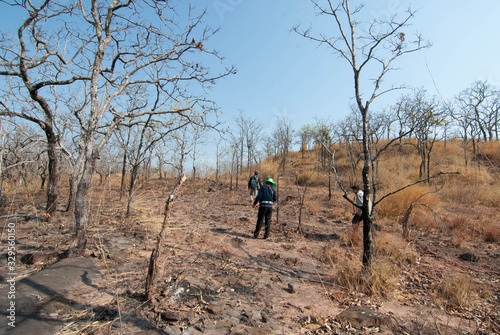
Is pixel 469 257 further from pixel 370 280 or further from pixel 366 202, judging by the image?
pixel 366 202

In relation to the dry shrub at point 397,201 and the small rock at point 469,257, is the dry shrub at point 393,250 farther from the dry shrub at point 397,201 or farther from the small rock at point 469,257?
the dry shrub at point 397,201

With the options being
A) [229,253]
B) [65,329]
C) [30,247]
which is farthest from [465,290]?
[30,247]

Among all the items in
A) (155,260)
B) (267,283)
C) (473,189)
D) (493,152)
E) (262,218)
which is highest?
(493,152)

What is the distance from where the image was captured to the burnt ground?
288 centimetres

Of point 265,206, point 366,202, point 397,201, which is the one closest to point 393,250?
point 366,202

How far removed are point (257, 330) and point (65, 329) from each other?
1975 mm

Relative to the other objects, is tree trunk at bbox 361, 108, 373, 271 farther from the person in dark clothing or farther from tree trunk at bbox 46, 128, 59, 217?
tree trunk at bbox 46, 128, 59, 217

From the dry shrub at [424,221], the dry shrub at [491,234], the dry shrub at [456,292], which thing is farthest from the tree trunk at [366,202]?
the dry shrub at [491,234]

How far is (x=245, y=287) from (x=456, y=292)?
121 inches

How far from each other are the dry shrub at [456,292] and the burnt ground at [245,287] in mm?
35

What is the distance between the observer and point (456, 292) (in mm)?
3650

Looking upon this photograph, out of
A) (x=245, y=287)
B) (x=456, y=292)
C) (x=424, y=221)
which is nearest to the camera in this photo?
(x=456, y=292)

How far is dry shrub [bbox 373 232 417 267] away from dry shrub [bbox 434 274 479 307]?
0.96 m

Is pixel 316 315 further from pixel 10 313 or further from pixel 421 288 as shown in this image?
pixel 10 313
